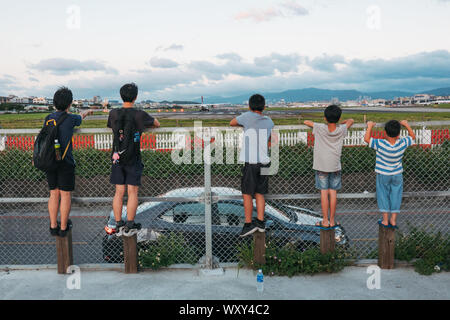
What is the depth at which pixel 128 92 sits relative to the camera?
4.73 metres

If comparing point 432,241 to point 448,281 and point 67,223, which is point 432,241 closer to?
point 448,281

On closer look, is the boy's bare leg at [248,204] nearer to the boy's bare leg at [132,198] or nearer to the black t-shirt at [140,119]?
the boy's bare leg at [132,198]

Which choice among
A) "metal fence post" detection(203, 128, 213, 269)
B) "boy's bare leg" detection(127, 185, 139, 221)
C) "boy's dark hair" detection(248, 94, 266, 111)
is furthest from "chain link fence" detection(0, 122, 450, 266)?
"boy's dark hair" detection(248, 94, 266, 111)

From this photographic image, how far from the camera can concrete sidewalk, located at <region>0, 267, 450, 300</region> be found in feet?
15.4

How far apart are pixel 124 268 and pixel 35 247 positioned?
15.0ft

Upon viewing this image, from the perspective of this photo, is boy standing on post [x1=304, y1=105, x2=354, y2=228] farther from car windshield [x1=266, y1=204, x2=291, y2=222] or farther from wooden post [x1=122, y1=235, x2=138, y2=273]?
wooden post [x1=122, y1=235, x2=138, y2=273]

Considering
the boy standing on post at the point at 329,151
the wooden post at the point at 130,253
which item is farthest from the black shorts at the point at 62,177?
the boy standing on post at the point at 329,151

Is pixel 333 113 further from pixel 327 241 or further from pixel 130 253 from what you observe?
pixel 130 253

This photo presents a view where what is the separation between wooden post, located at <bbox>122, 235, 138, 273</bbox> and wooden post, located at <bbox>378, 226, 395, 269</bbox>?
11.2ft

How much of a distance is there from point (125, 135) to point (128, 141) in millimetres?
82

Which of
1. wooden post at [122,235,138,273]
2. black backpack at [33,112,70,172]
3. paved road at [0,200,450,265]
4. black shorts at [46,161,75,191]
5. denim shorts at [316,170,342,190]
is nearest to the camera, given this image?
black backpack at [33,112,70,172]
